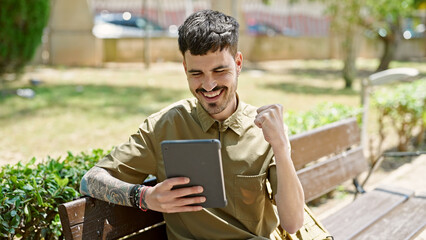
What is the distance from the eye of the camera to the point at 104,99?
1020 centimetres

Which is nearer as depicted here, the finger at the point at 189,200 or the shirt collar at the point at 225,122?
the finger at the point at 189,200

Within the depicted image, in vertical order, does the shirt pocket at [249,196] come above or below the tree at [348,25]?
below

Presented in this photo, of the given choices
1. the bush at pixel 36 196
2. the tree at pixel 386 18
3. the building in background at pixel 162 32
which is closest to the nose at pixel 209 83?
the bush at pixel 36 196

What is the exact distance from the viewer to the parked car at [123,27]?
1772 cm

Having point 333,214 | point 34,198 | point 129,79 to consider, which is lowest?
point 129,79

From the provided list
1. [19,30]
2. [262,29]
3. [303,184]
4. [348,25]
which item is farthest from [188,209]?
[262,29]

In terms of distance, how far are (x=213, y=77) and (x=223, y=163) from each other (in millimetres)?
366

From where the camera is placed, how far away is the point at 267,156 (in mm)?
2365

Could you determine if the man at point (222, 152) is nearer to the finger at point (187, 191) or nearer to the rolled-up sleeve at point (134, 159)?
the rolled-up sleeve at point (134, 159)

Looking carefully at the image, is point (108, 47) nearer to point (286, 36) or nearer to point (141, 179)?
point (286, 36)

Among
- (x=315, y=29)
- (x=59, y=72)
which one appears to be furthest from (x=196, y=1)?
(x=59, y=72)

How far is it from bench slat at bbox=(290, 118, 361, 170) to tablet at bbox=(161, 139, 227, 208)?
1.64 m

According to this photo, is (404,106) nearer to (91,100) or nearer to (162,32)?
(91,100)

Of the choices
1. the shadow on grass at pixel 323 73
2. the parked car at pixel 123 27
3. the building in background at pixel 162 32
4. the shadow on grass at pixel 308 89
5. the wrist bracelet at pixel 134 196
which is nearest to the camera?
the wrist bracelet at pixel 134 196
